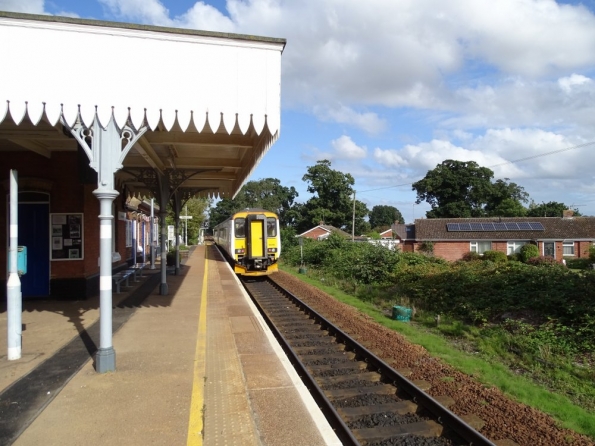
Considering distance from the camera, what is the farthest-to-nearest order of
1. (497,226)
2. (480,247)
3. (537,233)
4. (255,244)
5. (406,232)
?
(406,232), (497,226), (480,247), (537,233), (255,244)

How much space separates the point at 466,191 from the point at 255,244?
66.0m

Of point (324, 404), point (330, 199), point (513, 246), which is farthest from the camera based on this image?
point (330, 199)

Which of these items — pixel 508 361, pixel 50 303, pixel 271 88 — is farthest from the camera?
pixel 50 303

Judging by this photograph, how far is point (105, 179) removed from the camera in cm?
549

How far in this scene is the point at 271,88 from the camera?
596cm

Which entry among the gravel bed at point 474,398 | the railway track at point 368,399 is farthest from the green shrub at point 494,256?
the railway track at point 368,399

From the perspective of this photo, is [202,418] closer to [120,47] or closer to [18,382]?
[18,382]

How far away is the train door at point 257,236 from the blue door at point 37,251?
955cm

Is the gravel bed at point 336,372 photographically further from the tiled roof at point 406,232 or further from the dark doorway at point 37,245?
the tiled roof at point 406,232

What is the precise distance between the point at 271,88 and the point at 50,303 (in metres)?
7.40

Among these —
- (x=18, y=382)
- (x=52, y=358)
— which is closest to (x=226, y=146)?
(x=52, y=358)

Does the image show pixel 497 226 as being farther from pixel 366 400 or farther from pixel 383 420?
pixel 383 420

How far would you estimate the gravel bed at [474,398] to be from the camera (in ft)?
14.5

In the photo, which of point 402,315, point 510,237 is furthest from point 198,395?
point 510,237
